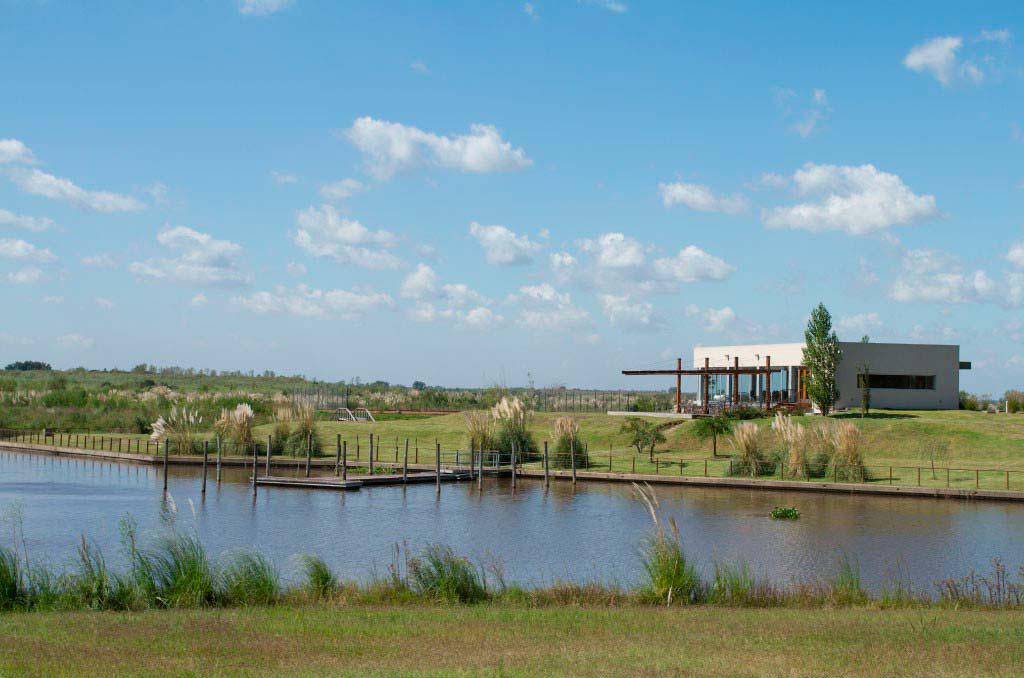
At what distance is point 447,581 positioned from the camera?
1266 cm

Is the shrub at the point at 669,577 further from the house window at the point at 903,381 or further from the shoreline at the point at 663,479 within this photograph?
the house window at the point at 903,381

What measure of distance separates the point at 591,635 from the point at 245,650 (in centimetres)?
315

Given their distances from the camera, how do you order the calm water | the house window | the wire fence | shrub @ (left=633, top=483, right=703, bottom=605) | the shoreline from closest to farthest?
shrub @ (left=633, top=483, right=703, bottom=605) → the calm water → the shoreline → the wire fence → the house window

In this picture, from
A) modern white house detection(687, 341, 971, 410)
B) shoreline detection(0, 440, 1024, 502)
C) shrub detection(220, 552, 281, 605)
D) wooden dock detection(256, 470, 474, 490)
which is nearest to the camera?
shrub detection(220, 552, 281, 605)

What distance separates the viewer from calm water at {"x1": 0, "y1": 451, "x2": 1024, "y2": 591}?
19.0 metres

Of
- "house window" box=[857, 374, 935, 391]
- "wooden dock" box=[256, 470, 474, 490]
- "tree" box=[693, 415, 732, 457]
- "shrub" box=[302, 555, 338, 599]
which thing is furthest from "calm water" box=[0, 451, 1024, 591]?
"house window" box=[857, 374, 935, 391]

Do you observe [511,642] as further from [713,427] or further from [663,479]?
[713,427]

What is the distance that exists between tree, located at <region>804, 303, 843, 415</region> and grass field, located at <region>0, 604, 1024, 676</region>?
36.2 meters

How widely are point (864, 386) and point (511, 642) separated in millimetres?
40780

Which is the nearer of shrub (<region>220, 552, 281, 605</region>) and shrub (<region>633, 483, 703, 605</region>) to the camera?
shrub (<region>220, 552, 281, 605</region>)

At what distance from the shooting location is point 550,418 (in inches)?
1950

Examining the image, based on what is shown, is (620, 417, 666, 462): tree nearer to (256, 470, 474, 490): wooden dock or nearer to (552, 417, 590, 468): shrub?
(552, 417, 590, 468): shrub

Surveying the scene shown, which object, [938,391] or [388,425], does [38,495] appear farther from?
[938,391]

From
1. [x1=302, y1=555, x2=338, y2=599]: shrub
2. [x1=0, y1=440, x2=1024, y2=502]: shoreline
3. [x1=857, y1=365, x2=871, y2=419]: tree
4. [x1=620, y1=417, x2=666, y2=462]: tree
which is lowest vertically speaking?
[x1=0, y1=440, x2=1024, y2=502]: shoreline
